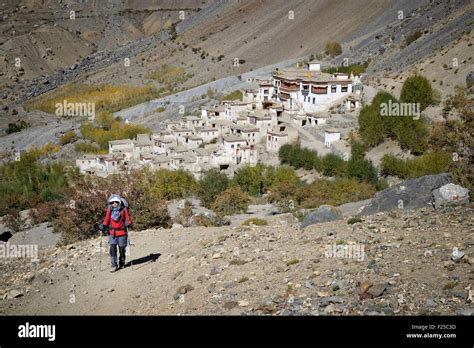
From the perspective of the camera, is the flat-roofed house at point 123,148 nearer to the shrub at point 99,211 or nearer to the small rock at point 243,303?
the shrub at point 99,211

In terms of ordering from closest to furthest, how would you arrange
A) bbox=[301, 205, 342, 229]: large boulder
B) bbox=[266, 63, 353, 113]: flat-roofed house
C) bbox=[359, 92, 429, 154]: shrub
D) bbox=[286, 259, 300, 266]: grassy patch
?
bbox=[286, 259, 300, 266]: grassy patch < bbox=[301, 205, 342, 229]: large boulder < bbox=[359, 92, 429, 154]: shrub < bbox=[266, 63, 353, 113]: flat-roofed house

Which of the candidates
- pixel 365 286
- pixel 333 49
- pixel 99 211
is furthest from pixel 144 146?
pixel 365 286

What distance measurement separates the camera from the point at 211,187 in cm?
3475

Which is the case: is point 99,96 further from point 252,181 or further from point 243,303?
point 243,303

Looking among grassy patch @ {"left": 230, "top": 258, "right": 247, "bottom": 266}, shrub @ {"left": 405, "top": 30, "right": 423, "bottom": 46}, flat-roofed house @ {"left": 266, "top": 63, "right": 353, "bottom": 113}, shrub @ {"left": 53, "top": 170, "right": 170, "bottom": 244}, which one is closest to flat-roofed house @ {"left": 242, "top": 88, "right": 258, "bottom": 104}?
flat-roofed house @ {"left": 266, "top": 63, "right": 353, "bottom": 113}

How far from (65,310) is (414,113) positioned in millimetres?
28675

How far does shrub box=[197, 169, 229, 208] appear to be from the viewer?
3372cm

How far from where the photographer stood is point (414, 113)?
36.4 metres

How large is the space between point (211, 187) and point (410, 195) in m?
19.1

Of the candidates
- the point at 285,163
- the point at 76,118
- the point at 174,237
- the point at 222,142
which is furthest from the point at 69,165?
the point at 174,237

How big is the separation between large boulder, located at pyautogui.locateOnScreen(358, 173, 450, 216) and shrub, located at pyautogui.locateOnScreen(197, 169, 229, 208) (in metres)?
16.2

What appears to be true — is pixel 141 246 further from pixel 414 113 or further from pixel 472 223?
pixel 414 113

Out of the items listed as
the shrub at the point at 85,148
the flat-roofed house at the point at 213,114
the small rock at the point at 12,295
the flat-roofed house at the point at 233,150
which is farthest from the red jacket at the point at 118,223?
the shrub at the point at 85,148

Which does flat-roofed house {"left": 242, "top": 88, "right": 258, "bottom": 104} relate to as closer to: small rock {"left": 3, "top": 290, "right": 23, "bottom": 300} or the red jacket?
small rock {"left": 3, "top": 290, "right": 23, "bottom": 300}
